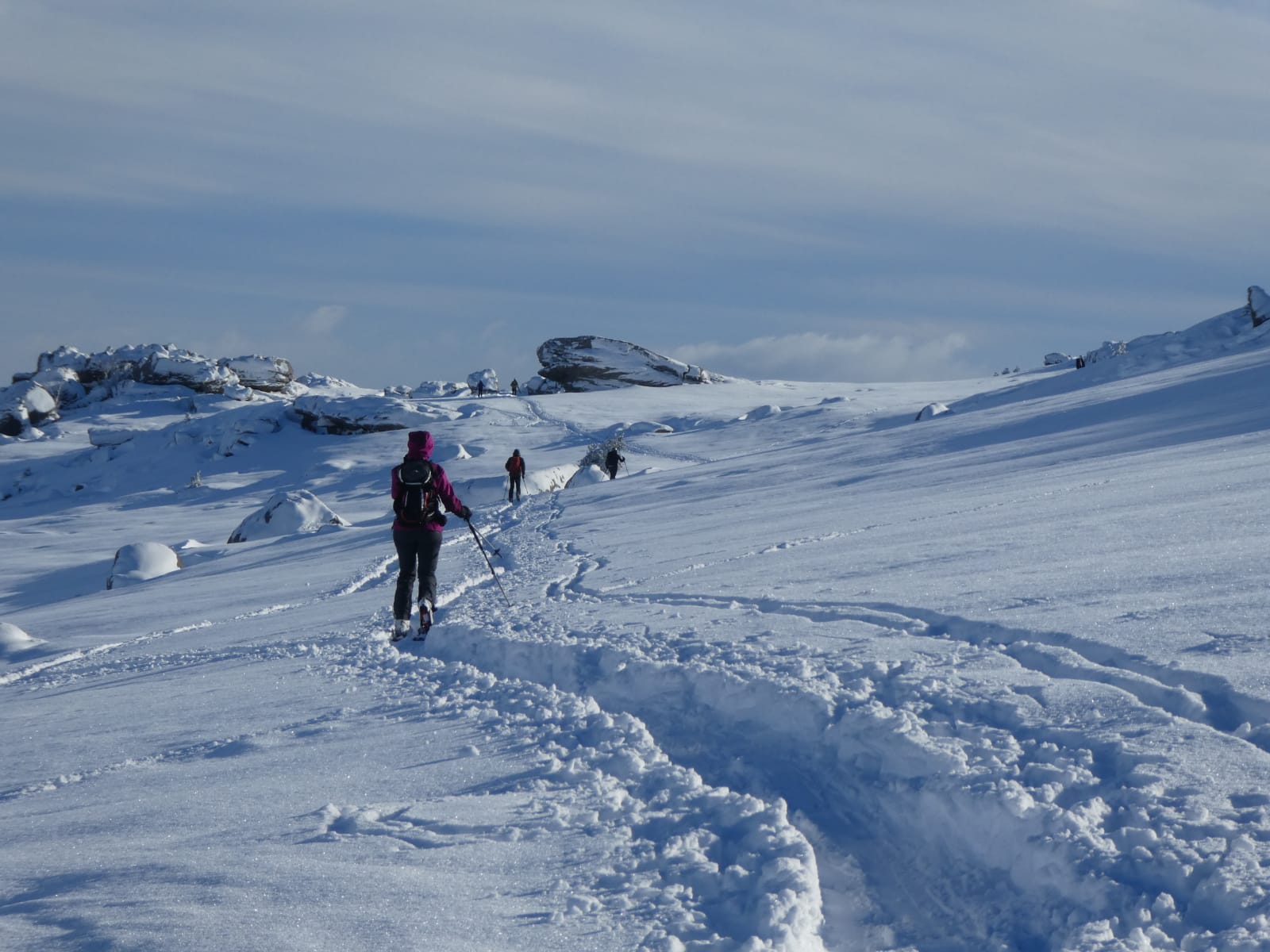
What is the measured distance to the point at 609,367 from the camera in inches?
2158

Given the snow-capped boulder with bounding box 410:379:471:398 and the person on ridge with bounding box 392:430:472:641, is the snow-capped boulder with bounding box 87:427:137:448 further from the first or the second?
the person on ridge with bounding box 392:430:472:641

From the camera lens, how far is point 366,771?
458 cm

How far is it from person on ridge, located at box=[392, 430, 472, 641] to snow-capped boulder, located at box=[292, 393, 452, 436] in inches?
1334

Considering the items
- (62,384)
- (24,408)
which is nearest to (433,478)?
(24,408)

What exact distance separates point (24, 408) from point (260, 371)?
37.3 feet

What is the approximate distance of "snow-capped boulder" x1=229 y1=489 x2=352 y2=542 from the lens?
891 inches

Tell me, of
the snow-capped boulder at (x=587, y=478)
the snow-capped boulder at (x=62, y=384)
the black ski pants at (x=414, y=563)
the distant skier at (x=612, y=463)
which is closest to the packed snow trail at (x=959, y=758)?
the black ski pants at (x=414, y=563)

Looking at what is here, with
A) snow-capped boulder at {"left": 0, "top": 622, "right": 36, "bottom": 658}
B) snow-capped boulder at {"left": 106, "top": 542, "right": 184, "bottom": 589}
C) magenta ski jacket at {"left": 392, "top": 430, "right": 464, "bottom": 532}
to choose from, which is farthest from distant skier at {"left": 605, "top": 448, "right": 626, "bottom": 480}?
magenta ski jacket at {"left": 392, "top": 430, "right": 464, "bottom": 532}

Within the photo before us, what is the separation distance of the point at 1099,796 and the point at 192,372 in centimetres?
5480

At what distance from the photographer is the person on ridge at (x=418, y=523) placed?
8.09 m

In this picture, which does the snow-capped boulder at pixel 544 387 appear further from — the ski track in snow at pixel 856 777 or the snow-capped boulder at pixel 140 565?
the ski track in snow at pixel 856 777

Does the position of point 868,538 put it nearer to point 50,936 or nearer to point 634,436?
point 50,936

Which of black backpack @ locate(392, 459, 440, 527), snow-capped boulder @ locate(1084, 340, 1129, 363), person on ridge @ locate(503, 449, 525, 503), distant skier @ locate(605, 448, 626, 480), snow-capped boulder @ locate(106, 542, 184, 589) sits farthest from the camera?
snow-capped boulder @ locate(1084, 340, 1129, 363)

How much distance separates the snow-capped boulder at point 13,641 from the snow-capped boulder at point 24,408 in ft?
138
